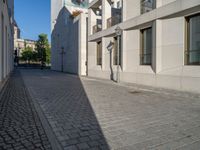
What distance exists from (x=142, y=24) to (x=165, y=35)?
7.04 feet

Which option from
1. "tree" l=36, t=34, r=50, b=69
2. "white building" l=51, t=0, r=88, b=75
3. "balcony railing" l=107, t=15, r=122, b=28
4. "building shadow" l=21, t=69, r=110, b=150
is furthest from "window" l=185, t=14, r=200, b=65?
"tree" l=36, t=34, r=50, b=69

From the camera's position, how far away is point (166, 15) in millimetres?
10711

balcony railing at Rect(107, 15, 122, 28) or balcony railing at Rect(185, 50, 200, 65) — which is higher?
balcony railing at Rect(107, 15, 122, 28)

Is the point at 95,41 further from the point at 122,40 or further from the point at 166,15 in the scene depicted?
the point at 166,15

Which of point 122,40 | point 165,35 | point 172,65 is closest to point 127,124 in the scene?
point 172,65

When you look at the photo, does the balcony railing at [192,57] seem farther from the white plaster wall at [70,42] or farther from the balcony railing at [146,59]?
the white plaster wall at [70,42]

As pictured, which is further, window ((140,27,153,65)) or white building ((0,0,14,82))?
window ((140,27,153,65))

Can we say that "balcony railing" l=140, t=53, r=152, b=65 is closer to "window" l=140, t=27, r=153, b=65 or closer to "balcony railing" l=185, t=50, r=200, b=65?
"window" l=140, t=27, r=153, b=65

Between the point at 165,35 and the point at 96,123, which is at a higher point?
the point at 165,35

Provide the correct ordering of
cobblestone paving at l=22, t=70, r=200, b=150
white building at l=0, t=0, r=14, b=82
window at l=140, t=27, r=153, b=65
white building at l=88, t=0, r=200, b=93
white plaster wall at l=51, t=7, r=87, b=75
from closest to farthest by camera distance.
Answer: cobblestone paving at l=22, t=70, r=200, b=150
white building at l=88, t=0, r=200, b=93
white building at l=0, t=0, r=14, b=82
window at l=140, t=27, r=153, b=65
white plaster wall at l=51, t=7, r=87, b=75

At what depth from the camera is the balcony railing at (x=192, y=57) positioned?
9546 mm

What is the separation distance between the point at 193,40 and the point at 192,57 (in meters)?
0.81

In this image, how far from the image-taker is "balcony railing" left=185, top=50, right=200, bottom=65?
9.55 metres

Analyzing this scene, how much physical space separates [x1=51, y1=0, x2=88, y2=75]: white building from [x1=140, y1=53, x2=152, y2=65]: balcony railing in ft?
38.1
